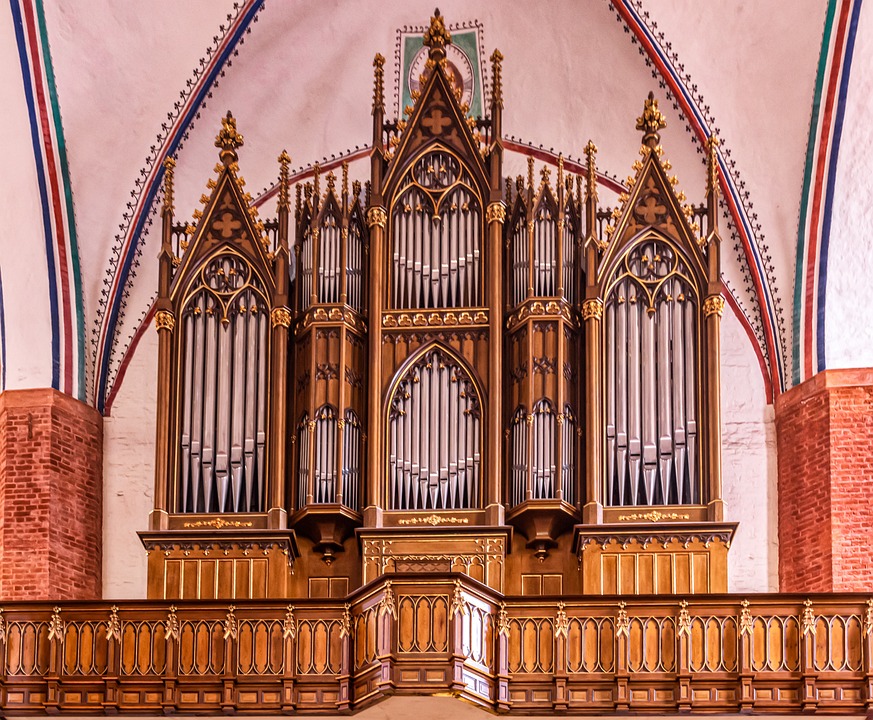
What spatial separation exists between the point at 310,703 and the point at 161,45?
326 inches

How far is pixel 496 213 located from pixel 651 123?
206 cm

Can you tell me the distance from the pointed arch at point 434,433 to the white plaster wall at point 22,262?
4.59 meters

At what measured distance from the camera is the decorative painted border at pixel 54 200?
2247 cm

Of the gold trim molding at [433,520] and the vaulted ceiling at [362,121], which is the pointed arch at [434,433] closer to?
the gold trim molding at [433,520]

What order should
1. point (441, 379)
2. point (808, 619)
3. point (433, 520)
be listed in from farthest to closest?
point (441, 379) < point (433, 520) < point (808, 619)

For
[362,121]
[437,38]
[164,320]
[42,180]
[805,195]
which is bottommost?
[164,320]

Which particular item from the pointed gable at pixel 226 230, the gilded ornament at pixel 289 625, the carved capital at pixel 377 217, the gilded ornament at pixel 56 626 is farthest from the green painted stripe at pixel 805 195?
the gilded ornament at pixel 56 626

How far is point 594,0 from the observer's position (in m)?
24.1

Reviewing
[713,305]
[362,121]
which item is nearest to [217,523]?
[713,305]

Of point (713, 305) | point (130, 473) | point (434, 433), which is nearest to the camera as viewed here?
point (434, 433)

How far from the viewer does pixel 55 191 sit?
23.5 meters

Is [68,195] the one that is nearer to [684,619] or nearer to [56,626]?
[56,626]

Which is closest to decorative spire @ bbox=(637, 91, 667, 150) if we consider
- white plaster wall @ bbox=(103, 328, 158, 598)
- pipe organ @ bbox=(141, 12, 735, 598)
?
pipe organ @ bbox=(141, 12, 735, 598)

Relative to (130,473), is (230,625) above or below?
below
